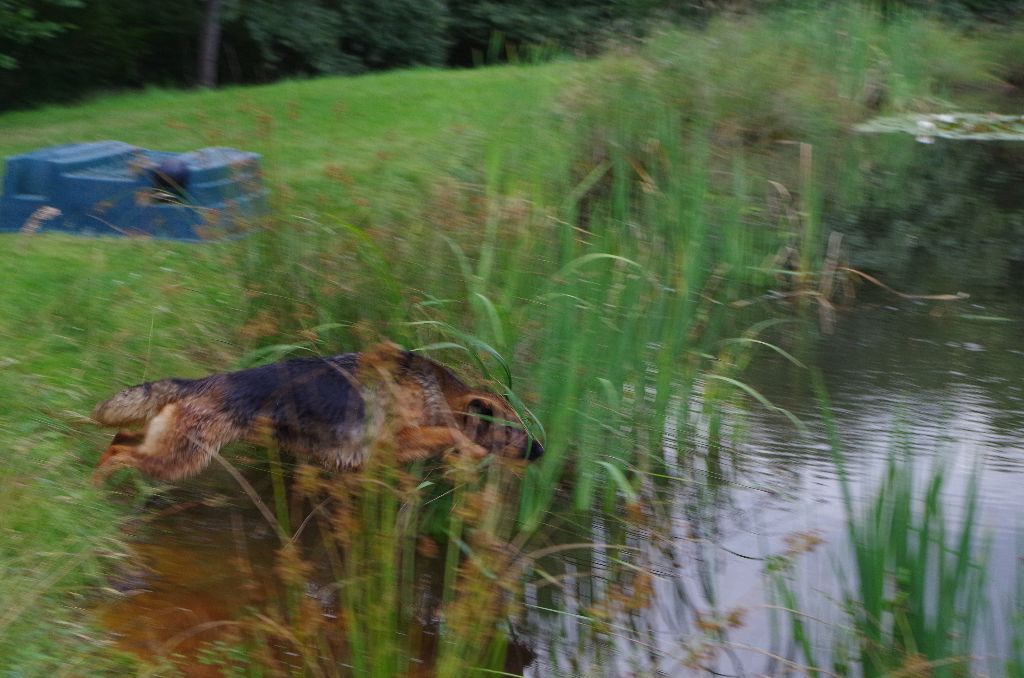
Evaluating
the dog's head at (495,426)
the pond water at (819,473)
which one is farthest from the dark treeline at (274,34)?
→ the dog's head at (495,426)

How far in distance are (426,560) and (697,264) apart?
1817mm

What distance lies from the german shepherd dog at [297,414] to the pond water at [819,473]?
12.0 inches

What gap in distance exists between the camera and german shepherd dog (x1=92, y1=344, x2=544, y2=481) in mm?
4211

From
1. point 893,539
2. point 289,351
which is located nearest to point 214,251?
point 289,351

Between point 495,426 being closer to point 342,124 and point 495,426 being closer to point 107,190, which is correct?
point 107,190

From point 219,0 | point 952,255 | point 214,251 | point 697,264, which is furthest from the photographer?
point 219,0

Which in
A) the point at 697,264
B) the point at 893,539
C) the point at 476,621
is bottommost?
the point at 476,621

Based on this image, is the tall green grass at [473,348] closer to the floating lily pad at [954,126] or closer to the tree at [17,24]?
the tree at [17,24]

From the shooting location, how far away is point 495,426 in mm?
4266

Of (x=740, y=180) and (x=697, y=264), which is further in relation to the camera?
(x=740, y=180)

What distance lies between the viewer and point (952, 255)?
27.8 ft

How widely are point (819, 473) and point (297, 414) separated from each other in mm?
2215

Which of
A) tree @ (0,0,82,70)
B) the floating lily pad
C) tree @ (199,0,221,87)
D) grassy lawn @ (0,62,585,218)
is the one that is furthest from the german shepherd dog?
tree @ (199,0,221,87)

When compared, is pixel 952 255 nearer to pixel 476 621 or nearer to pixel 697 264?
pixel 697 264
